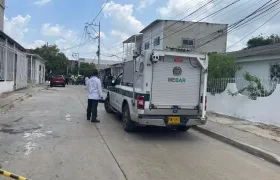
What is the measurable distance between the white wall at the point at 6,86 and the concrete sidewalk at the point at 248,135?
48.5 feet

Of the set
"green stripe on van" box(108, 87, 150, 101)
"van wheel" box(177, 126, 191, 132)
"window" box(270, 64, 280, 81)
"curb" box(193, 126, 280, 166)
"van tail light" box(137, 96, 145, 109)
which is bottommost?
"curb" box(193, 126, 280, 166)

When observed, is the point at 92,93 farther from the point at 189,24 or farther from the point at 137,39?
the point at 137,39

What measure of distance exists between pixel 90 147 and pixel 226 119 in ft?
24.1

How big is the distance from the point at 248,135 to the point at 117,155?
477 cm

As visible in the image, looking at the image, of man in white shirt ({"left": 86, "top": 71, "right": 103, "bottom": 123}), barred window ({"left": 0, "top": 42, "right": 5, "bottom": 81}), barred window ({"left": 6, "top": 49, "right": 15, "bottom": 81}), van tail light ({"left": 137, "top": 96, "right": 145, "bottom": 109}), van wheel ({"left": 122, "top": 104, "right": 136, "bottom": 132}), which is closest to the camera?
van tail light ({"left": 137, "top": 96, "right": 145, "bottom": 109})

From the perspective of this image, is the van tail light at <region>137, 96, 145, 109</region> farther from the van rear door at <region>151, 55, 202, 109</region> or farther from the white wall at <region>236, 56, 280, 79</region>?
the white wall at <region>236, 56, 280, 79</region>

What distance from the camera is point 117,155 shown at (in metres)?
7.16

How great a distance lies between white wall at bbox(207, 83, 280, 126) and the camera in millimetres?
11594

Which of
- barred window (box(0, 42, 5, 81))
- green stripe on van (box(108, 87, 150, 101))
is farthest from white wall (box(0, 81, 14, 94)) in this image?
green stripe on van (box(108, 87, 150, 101))

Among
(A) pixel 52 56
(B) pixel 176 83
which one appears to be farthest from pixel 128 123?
(A) pixel 52 56

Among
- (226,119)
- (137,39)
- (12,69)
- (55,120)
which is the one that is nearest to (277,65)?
(226,119)

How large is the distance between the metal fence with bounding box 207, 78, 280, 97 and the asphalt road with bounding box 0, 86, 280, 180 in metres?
3.56

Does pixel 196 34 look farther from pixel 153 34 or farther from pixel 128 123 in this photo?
pixel 128 123

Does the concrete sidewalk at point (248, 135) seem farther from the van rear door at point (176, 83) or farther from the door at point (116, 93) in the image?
the door at point (116, 93)
